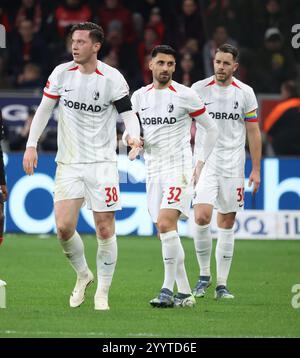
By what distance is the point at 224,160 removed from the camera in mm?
12812

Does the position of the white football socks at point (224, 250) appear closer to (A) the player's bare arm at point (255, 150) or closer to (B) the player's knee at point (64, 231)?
(A) the player's bare arm at point (255, 150)

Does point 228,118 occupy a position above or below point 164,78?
below

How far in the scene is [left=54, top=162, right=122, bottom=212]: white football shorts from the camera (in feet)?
35.7

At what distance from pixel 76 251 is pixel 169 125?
155 centimetres

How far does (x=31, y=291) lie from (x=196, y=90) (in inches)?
108

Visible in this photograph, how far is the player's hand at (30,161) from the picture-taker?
10.6m

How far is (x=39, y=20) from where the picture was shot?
75.6 ft

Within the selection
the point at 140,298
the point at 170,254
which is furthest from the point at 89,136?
the point at 140,298

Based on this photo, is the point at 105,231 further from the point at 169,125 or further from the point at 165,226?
the point at 169,125

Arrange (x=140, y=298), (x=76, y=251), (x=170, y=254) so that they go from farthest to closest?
(x=140, y=298) < (x=170, y=254) < (x=76, y=251)

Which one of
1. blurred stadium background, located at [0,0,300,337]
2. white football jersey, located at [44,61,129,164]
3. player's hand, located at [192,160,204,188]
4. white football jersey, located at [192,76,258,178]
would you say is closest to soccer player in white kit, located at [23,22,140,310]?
white football jersey, located at [44,61,129,164]

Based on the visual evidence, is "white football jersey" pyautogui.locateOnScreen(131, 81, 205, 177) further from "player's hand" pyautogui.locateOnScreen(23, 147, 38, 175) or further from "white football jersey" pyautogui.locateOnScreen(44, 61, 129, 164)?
"player's hand" pyautogui.locateOnScreen(23, 147, 38, 175)

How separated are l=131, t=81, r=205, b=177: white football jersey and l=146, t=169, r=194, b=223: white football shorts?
84mm
